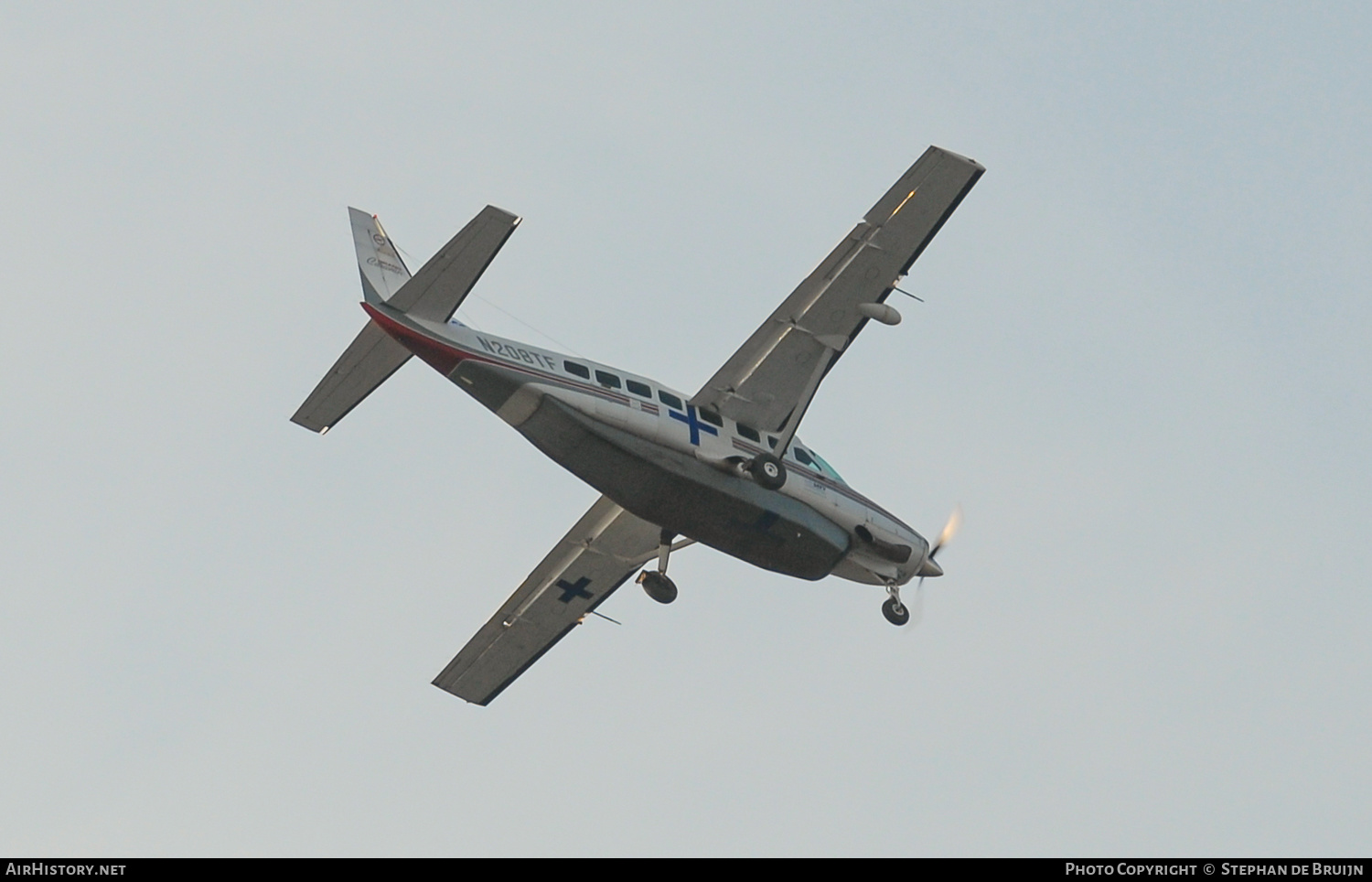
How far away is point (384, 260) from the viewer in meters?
34.1

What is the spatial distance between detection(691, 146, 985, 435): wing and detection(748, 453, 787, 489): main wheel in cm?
78

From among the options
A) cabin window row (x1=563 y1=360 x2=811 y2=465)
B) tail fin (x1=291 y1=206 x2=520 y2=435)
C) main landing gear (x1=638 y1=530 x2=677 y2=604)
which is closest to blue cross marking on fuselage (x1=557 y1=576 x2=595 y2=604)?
main landing gear (x1=638 y1=530 x2=677 y2=604)

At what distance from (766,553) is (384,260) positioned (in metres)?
8.50

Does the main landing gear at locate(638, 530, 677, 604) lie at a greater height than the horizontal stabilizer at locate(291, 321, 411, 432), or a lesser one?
greater

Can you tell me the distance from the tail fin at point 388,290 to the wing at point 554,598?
612 cm

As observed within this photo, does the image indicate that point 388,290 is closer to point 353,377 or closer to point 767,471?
point 353,377

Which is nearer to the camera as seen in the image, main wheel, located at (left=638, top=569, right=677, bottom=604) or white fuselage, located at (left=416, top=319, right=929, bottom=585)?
white fuselage, located at (left=416, top=319, right=929, bottom=585)

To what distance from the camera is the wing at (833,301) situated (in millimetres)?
32625

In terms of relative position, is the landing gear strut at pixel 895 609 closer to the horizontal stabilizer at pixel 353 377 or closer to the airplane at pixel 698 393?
the airplane at pixel 698 393

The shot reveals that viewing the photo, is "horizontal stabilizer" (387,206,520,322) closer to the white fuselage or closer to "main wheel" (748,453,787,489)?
the white fuselage

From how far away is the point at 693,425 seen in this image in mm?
33562

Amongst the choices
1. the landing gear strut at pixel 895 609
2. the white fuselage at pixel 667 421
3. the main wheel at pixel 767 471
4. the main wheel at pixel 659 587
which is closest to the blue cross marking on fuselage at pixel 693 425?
the white fuselage at pixel 667 421

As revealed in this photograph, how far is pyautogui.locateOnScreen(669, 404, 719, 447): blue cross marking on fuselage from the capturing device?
110 ft
